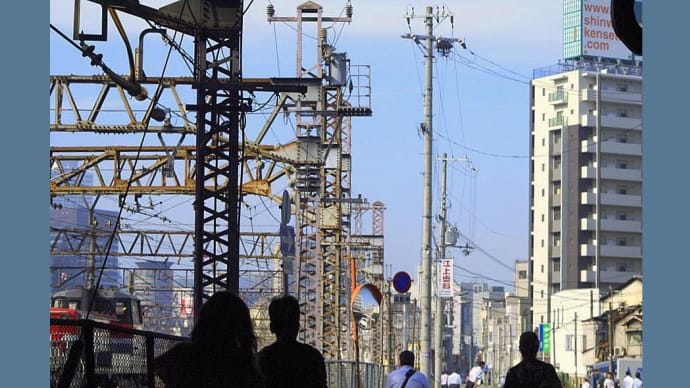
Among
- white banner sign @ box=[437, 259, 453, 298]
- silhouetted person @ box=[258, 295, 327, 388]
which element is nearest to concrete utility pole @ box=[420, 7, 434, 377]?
white banner sign @ box=[437, 259, 453, 298]

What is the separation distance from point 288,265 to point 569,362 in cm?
7781

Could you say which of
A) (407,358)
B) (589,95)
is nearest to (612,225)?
(589,95)

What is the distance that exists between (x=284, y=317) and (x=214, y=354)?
127cm

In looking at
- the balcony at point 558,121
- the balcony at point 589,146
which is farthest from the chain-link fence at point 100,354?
the balcony at point 558,121

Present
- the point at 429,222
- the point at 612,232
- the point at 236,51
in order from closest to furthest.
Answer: the point at 236,51
the point at 429,222
the point at 612,232

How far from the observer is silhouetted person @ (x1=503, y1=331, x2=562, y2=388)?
9.66 metres

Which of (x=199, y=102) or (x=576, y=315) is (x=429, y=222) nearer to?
(x=199, y=102)

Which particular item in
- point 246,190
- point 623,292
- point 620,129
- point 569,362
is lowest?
point 569,362

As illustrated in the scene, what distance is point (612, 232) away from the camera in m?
97.8

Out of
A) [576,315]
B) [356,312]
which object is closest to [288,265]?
[356,312]

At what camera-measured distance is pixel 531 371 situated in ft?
31.8

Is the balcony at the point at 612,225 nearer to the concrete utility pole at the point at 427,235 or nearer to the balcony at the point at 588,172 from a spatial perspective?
the balcony at the point at 588,172

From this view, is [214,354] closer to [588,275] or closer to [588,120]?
[588,275]

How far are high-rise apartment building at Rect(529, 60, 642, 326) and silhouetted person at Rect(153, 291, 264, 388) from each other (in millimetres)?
92172
